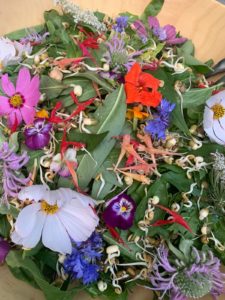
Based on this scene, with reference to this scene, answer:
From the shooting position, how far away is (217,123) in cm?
63

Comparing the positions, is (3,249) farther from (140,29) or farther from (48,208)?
(140,29)

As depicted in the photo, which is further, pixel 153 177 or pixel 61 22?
pixel 61 22

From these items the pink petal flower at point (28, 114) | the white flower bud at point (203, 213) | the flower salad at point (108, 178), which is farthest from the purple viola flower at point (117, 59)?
the white flower bud at point (203, 213)

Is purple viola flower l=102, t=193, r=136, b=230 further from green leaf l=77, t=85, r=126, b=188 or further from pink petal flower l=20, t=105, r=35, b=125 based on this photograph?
pink petal flower l=20, t=105, r=35, b=125

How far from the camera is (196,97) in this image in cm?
62

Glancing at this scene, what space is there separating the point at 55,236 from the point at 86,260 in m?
0.05

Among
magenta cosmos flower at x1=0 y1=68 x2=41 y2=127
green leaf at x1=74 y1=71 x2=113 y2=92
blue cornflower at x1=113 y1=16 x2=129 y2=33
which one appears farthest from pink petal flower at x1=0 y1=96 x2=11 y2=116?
blue cornflower at x1=113 y1=16 x2=129 y2=33

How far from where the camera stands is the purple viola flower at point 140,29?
2.21ft

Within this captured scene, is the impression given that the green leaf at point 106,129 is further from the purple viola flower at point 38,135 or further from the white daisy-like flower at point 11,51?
the white daisy-like flower at point 11,51

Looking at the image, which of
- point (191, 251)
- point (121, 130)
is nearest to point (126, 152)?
point (121, 130)

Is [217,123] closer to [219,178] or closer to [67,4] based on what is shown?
[219,178]

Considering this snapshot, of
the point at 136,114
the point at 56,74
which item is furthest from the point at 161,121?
the point at 56,74

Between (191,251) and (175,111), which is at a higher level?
(175,111)

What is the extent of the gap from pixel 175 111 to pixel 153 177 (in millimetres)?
92
